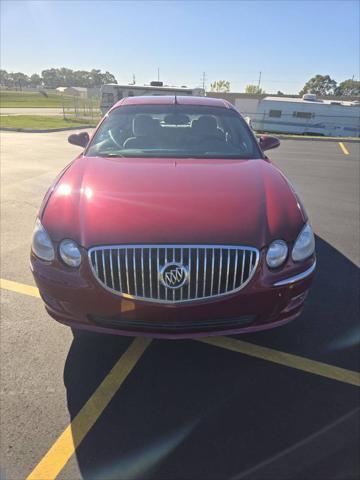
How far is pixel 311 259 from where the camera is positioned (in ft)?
7.84

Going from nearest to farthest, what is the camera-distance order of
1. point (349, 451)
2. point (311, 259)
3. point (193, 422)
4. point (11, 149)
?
point (349, 451) → point (193, 422) → point (311, 259) → point (11, 149)

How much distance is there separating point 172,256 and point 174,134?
193cm

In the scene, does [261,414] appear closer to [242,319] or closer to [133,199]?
[242,319]

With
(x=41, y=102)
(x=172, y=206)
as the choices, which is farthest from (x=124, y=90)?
(x=41, y=102)

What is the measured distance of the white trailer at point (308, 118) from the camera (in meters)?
31.6

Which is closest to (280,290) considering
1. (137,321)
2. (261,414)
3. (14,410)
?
(261,414)

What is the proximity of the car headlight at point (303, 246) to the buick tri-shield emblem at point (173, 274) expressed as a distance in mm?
716

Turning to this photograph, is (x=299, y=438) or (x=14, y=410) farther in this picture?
(x=14, y=410)

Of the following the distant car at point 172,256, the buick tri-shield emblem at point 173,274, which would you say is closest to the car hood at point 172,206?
the distant car at point 172,256

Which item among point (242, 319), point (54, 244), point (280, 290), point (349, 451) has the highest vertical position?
point (54, 244)

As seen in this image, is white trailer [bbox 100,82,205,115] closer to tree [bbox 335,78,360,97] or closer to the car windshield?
the car windshield

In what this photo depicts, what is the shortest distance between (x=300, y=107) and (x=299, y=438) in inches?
1356

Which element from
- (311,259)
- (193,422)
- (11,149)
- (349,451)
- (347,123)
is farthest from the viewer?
(347,123)

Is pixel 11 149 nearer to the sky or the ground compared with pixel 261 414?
nearer to the sky
